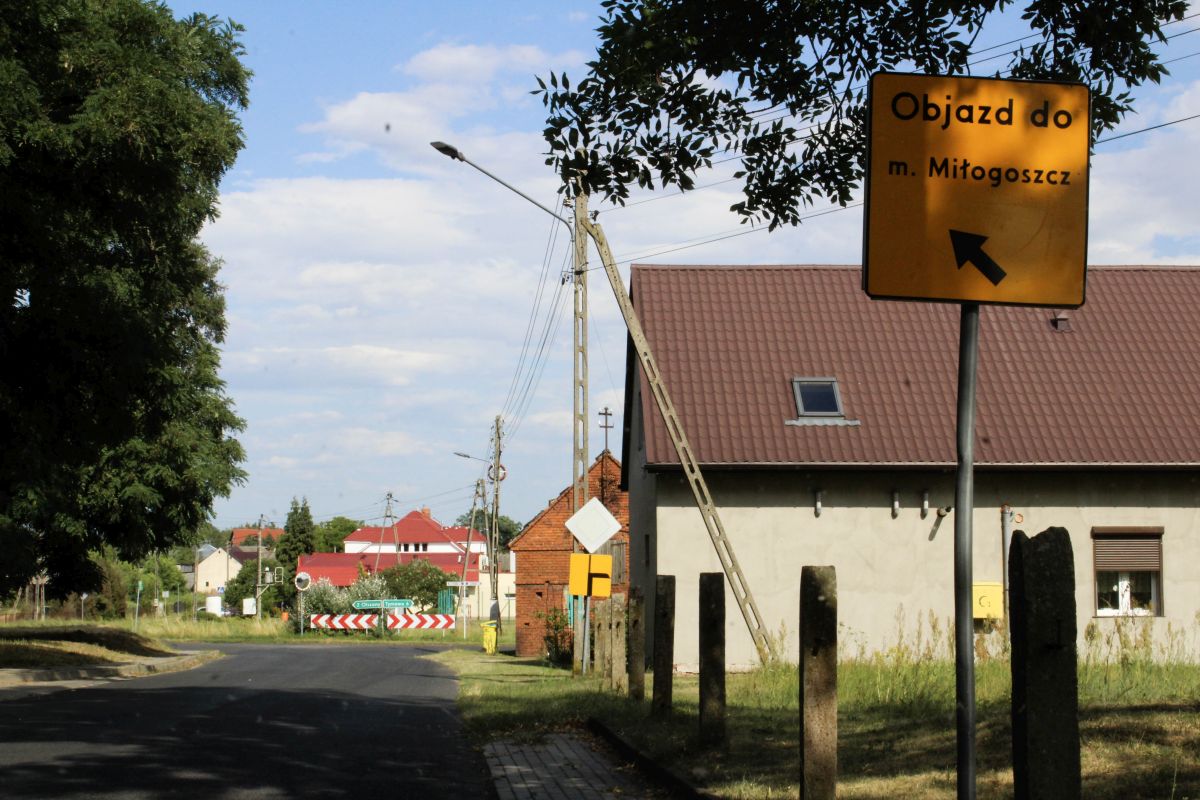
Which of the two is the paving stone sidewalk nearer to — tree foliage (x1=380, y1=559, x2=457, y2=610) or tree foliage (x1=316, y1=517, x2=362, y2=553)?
tree foliage (x1=380, y1=559, x2=457, y2=610)

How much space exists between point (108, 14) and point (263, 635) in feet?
149

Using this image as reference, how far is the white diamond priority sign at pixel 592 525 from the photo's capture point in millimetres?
18203

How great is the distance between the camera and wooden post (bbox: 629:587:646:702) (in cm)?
1403

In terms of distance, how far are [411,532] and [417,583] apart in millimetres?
82816

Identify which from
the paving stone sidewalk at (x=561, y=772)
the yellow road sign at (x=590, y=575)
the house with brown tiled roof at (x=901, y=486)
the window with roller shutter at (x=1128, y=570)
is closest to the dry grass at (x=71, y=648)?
the yellow road sign at (x=590, y=575)

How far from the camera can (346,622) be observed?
179 feet

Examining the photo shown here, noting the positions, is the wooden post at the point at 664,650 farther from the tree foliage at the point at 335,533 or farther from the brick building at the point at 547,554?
the tree foliage at the point at 335,533

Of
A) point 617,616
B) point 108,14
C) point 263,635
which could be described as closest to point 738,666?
point 617,616

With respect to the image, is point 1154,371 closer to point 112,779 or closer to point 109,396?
point 109,396

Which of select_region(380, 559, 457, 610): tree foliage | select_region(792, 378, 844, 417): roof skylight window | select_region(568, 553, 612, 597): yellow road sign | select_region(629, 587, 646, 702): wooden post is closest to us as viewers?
select_region(629, 587, 646, 702): wooden post

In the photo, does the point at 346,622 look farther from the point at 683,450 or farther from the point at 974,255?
the point at 974,255

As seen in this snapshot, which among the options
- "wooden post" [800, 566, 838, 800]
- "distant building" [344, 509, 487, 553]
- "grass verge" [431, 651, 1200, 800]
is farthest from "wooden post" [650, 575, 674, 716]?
"distant building" [344, 509, 487, 553]

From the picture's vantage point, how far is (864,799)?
7301mm

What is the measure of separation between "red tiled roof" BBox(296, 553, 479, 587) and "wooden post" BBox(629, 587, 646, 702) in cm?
9389
